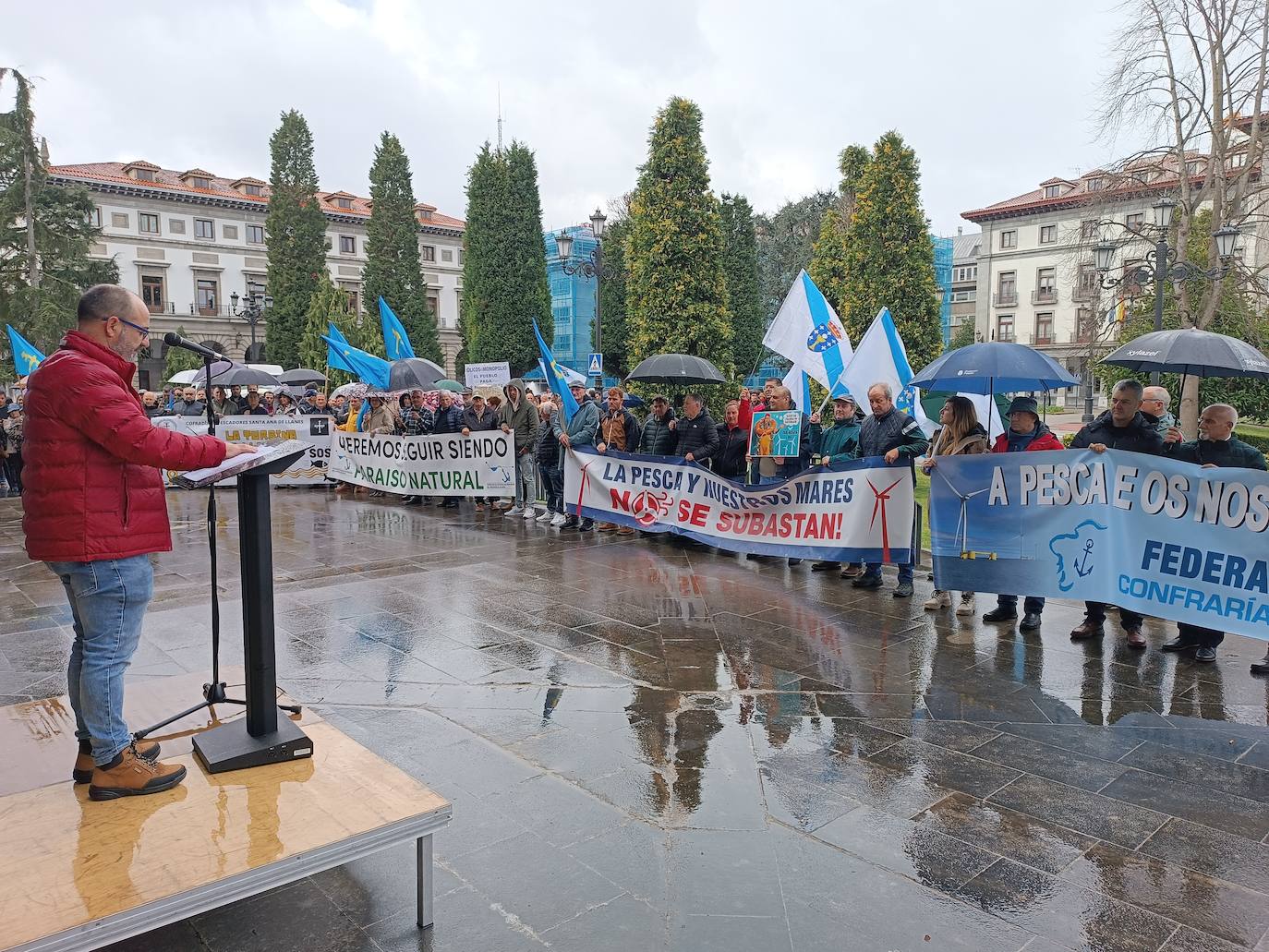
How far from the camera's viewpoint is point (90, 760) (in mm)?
3123

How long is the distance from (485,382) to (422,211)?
53462 millimetres

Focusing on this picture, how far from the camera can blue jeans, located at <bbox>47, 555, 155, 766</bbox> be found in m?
2.97

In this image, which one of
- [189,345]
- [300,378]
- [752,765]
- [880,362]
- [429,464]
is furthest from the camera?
[300,378]

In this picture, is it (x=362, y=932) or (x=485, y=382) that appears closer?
(x=362, y=932)

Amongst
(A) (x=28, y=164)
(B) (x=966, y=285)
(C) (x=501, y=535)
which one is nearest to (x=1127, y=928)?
(C) (x=501, y=535)

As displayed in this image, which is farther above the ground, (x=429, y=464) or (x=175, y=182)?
(x=175, y=182)

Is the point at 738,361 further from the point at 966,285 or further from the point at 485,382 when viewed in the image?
the point at 966,285

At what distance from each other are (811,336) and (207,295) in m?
60.3

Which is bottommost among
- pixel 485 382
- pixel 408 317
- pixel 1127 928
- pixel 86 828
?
pixel 1127 928

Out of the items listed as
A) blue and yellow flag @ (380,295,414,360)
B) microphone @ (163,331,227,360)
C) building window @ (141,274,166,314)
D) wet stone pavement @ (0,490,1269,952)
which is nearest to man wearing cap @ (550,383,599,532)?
wet stone pavement @ (0,490,1269,952)

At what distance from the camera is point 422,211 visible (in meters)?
72.3

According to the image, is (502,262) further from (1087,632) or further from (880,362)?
(1087,632)

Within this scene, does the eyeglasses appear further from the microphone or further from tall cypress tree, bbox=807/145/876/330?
tall cypress tree, bbox=807/145/876/330

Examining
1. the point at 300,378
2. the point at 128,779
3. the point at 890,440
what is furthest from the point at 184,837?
the point at 300,378
